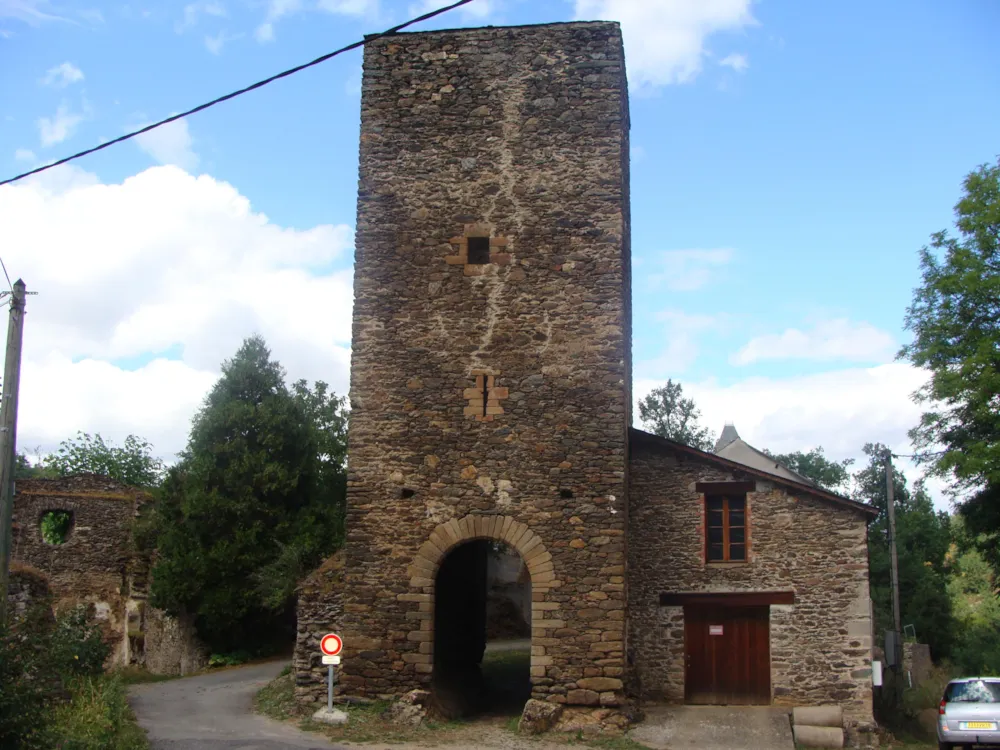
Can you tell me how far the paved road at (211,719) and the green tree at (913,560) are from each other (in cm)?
2106

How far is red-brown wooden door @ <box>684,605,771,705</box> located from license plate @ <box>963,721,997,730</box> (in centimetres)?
315

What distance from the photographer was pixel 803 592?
16.5 meters

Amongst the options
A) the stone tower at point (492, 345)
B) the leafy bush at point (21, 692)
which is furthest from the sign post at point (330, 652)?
the leafy bush at point (21, 692)

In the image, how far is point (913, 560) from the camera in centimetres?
3866

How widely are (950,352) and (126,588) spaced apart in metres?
22.8

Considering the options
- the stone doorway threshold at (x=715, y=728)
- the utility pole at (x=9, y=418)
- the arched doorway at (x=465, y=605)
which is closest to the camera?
the utility pole at (x=9, y=418)

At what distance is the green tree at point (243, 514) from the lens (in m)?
24.2

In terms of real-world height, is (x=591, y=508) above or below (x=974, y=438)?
below

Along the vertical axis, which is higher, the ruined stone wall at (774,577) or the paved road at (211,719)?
the ruined stone wall at (774,577)

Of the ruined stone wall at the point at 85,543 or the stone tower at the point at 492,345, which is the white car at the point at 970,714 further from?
the ruined stone wall at the point at 85,543

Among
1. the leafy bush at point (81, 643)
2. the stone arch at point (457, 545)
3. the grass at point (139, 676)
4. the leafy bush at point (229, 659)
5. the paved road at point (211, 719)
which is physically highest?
the stone arch at point (457, 545)

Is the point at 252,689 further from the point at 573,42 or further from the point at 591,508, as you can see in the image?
the point at 573,42

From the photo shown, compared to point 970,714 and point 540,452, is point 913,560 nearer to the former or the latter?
point 970,714

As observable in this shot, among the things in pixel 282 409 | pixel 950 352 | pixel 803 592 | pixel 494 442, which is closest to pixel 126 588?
pixel 282 409
